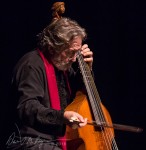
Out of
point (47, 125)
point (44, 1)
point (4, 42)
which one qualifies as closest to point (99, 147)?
point (47, 125)

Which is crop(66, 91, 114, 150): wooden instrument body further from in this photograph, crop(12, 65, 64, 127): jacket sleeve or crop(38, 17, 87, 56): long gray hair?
crop(38, 17, 87, 56): long gray hair

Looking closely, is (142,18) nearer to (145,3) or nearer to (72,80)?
(145,3)

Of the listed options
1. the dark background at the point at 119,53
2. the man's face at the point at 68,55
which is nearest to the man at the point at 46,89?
the man's face at the point at 68,55

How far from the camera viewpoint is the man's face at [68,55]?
1.74m

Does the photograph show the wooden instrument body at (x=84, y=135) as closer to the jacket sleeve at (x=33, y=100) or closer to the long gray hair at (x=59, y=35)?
the jacket sleeve at (x=33, y=100)

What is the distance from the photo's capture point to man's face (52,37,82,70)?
1.74m

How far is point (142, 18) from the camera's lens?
2.40m

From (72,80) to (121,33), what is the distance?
2.00 feet

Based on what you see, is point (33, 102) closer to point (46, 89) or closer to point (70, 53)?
point (46, 89)

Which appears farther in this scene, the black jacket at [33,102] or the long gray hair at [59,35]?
the long gray hair at [59,35]

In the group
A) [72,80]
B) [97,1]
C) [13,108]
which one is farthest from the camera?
[97,1]

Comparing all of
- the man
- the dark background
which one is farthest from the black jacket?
the dark background

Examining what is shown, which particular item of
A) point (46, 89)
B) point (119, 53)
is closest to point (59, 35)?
point (46, 89)

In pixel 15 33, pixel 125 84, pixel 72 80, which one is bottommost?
pixel 125 84
